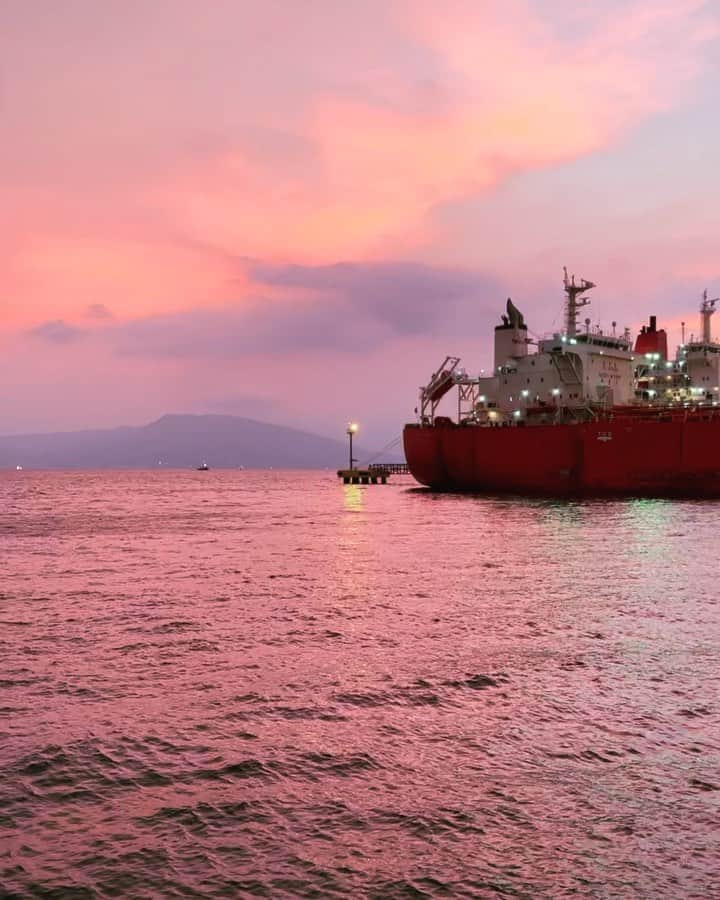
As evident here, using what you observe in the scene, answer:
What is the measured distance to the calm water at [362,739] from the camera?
5.05 m

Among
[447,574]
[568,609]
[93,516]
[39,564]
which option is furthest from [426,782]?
[93,516]

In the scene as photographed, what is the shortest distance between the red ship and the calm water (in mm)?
32582

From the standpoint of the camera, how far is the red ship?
4803 centimetres

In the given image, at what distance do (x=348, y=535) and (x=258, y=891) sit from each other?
27.4 m

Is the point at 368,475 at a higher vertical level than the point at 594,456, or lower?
lower

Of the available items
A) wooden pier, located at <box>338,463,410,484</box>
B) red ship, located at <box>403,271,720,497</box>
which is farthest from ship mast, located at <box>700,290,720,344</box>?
wooden pier, located at <box>338,463,410,484</box>

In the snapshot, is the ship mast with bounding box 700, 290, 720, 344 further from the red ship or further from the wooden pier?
the wooden pier

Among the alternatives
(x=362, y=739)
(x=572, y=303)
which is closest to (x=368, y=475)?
(x=572, y=303)

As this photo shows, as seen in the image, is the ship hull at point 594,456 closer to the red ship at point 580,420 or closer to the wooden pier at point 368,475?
the red ship at point 580,420

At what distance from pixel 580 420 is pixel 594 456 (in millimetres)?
5482

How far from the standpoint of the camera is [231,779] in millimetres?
6512

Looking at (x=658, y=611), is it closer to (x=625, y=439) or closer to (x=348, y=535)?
(x=348, y=535)

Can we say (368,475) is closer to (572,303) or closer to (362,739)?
(572,303)

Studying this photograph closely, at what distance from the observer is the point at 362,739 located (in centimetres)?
748
